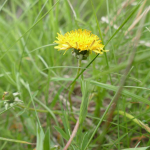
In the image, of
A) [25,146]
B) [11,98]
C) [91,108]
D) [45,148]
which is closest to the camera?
[45,148]

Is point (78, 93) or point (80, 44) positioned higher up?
point (80, 44)

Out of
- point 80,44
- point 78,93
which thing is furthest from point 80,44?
point 78,93

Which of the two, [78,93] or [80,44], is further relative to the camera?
[78,93]

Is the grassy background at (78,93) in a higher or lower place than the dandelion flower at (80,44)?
lower

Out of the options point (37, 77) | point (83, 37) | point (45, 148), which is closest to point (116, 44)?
point (83, 37)

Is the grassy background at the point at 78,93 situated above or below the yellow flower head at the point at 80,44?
below

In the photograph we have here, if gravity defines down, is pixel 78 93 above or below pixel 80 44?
below

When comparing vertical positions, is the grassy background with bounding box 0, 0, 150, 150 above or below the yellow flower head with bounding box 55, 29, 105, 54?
below

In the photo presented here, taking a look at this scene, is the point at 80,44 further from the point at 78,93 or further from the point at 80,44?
the point at 78,93

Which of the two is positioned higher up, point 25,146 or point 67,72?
point 67,72

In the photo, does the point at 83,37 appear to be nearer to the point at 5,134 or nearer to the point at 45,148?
the point at 45,148

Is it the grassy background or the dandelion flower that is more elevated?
the dandelion flower
